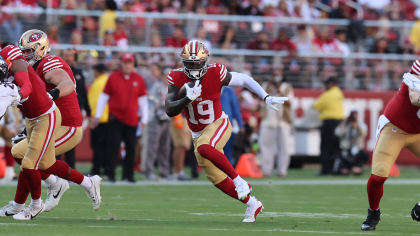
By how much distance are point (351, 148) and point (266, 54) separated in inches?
126

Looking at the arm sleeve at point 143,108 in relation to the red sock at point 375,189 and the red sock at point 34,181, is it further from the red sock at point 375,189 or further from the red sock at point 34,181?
the red sock at point 375,189

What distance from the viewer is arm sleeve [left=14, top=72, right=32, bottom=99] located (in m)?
6.39

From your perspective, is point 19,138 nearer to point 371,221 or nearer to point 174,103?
point 174,103

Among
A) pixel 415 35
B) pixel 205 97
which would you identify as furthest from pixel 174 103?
pixel 415 35

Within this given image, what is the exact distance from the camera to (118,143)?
38.9 ft

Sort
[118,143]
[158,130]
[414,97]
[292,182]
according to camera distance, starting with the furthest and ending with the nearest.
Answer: [292,182], [158,130], [118,143], [414,97]

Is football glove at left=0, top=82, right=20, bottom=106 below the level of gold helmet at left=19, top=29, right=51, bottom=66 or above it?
below

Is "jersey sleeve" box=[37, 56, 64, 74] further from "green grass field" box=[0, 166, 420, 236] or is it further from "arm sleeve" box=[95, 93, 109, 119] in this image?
"arm sleeve" box=[95, 93, 109, 119]

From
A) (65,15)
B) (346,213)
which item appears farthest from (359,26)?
(346,213)

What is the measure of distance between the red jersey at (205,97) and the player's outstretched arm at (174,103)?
0.25 feet

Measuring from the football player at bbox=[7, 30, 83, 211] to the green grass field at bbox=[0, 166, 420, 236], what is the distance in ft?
1.20

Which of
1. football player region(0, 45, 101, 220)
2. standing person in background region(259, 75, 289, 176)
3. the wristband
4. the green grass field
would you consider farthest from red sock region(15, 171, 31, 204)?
standing person in background region(259, 75, 289, 176)

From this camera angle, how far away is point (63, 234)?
5.58 m

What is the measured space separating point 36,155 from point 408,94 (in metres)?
3.44
